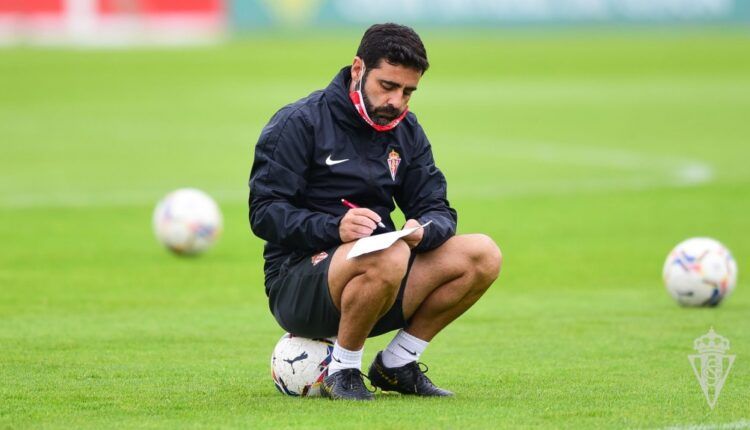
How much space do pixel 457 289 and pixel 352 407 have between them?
0.81 m

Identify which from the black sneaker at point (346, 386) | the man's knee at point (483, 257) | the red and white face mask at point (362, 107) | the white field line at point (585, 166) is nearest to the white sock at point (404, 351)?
the black sneaker at point (346, 386)

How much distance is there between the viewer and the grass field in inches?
301

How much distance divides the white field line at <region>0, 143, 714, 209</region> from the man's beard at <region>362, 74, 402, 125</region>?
11241 mm

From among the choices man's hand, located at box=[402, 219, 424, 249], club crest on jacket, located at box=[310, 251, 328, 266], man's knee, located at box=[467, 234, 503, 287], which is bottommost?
club crest on jacket, located at box=[310, 251, 328, 266]

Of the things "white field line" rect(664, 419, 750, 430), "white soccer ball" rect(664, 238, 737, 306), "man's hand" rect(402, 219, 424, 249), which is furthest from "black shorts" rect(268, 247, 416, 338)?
"white soccer ball" rect(664, 238, 737, 306)

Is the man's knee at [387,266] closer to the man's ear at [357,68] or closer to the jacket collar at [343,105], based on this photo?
the jacket collar at [343,105]

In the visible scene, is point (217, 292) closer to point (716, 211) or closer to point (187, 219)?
point (187, 219)

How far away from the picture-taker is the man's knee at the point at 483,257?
765 centimetres

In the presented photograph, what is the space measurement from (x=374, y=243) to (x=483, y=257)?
2.16ft

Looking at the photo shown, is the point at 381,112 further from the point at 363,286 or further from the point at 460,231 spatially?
the point at 460,231

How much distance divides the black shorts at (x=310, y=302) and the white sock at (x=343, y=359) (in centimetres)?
13

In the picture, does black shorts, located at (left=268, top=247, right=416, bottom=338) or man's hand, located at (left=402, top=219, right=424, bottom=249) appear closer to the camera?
man's hand, located at (left=402, top=219, right=424, bottom=249)

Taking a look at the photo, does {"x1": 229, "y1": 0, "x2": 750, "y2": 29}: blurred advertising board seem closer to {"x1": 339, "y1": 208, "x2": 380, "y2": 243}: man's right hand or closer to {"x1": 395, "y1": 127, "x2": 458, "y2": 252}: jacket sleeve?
{"x1": 395, "y1": 127, "x2": 458, "y2": 252}: jacket sleeve

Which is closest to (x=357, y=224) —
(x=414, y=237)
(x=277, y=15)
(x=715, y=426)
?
(x=414, y=237)
